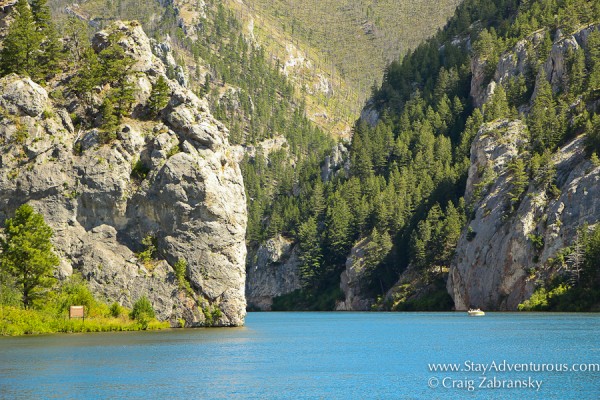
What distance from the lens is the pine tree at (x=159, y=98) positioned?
4161 inches

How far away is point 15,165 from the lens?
324 ft

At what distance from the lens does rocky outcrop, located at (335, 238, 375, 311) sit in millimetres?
187625

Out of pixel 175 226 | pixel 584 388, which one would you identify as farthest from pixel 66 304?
pixel 584 388

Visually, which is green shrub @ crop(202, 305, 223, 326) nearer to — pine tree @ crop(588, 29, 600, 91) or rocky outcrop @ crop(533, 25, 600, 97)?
pine tree @ crop(588, 29, 600, 91)

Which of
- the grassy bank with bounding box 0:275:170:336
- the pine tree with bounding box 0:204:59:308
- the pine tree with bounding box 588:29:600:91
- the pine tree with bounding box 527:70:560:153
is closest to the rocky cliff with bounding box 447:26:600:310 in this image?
the pine tree with bounding box 527:70:560:153

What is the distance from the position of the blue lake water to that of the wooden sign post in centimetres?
637

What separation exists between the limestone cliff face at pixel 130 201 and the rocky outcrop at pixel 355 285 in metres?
86.9

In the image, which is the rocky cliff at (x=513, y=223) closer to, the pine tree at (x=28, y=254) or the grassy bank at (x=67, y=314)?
the grassy bank at (x=67, y=314)

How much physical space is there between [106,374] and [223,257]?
148ft

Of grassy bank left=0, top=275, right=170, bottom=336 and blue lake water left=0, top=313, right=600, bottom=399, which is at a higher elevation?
grassy bank left=0, top=275, right=170, bottom=336

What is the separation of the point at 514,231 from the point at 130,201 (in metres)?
72.7

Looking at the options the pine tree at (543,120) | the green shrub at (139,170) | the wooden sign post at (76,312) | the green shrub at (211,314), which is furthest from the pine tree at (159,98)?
the pine tree at (543,120)

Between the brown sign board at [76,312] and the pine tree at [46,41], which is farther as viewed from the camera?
the pine tree at [46,41]

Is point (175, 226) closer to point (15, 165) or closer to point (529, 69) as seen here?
point (15, 165)
